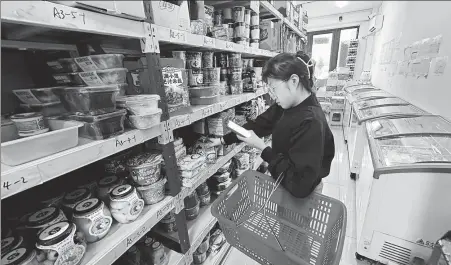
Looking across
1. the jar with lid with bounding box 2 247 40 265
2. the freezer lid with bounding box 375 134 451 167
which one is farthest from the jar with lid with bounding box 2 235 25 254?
the freezer lid with bounding box 375 134 451 167

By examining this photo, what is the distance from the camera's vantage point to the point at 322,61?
307 inches

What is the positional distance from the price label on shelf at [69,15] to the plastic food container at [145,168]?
58 centimetres

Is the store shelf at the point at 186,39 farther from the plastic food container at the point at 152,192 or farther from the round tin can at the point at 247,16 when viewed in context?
the plastic food container at the point at 152,192

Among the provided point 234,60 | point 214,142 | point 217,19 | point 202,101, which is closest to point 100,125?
point 202,101

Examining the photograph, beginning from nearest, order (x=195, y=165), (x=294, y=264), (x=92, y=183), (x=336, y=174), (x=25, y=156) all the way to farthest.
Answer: (x=25, y=156), (x=294, y=264), (x=92, y=183), (x=195, y=165), (x=336, y=174)

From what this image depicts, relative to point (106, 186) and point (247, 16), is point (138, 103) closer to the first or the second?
point (106, 186)

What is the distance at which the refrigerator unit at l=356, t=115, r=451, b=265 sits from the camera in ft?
3.84

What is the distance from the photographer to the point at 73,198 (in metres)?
0.86

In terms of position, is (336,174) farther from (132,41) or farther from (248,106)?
(132,41)

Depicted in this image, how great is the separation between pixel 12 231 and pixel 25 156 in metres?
0.40

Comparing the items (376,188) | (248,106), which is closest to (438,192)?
(376,188)

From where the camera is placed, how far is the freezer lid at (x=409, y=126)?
146 centimetres

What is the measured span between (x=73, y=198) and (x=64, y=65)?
21.5 inches

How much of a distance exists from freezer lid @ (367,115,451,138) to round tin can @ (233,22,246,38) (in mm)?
1282
